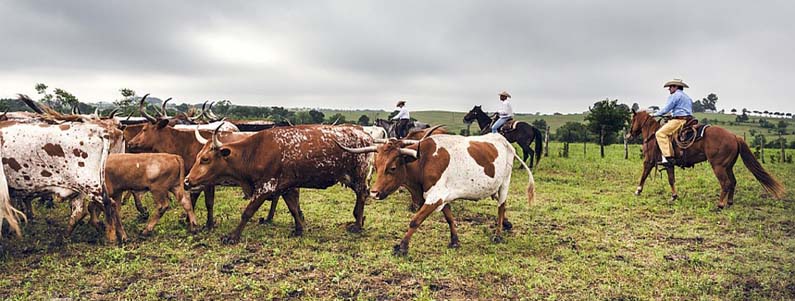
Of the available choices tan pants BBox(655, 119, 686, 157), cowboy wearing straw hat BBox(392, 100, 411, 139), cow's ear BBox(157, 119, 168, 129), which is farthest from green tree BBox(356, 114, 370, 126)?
cow's ear BBox(157, 119, 168, 129)

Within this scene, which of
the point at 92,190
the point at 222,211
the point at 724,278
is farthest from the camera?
the point at 222,211

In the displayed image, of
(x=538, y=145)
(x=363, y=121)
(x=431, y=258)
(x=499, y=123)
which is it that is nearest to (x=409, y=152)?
(x=431, y=258)

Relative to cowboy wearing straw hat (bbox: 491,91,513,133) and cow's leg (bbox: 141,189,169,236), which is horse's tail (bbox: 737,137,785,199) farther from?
cow's leg (bbox: 141,189,169,236)

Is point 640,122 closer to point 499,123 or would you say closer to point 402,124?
point 499,123

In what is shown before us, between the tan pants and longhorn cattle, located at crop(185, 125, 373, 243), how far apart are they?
6.89m

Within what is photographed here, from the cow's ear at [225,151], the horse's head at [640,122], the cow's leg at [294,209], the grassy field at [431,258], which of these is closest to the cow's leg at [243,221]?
the grassy field at [431,258]

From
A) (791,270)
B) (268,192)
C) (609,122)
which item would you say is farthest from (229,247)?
(609,122)

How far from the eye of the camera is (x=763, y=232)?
6.95 m

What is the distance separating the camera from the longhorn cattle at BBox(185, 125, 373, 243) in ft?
20.6

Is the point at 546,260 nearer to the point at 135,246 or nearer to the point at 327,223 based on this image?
the point at 327,223

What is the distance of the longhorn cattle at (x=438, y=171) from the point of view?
18.9ft

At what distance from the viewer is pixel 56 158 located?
17.7 feet

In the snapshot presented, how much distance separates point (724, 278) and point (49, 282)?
720 centimetres

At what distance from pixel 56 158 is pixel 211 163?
1.73 metres
